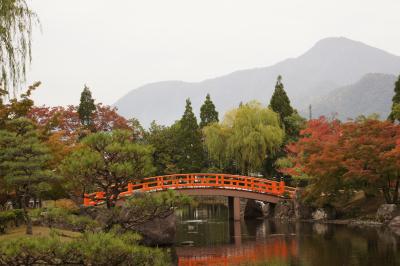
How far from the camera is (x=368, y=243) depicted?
666 inches

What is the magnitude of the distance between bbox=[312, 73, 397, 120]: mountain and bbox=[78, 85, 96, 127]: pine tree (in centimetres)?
10577

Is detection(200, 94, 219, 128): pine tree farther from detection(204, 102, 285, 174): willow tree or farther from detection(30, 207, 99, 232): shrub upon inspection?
detection(30, 207, 99, 232): shrub

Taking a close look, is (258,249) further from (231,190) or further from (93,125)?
(93,125)

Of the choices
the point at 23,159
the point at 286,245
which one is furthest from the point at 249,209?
the point at 23,159

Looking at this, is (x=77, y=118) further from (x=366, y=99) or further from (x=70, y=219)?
(x=366, y=99)

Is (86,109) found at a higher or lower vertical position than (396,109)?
higher

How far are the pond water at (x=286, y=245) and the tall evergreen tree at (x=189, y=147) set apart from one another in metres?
12.1

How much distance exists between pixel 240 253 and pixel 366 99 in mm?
136362

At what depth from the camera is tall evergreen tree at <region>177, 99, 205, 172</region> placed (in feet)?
122

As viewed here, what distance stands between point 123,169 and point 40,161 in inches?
252

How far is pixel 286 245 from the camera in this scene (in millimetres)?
17906

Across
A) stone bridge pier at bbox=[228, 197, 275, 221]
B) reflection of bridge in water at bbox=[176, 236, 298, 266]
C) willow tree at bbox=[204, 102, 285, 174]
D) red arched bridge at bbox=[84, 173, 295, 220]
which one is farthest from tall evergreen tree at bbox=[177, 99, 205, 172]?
reflection of bridge in water at bbox=[176, 236, 298, 266]

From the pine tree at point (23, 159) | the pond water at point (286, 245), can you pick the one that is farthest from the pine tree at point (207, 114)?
the pine tree at point (23, 159)

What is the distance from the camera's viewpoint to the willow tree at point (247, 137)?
30844 millimetres
